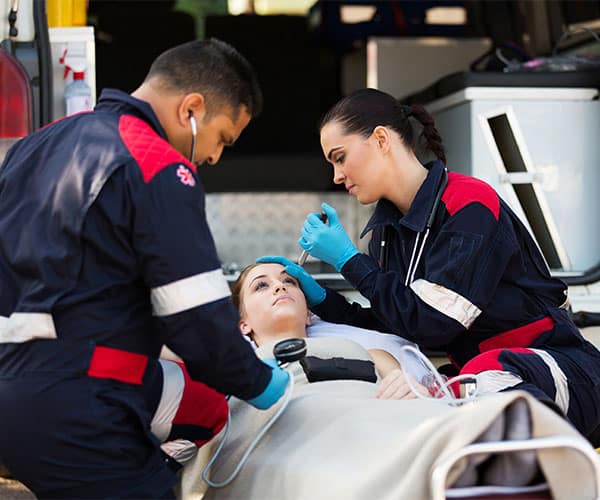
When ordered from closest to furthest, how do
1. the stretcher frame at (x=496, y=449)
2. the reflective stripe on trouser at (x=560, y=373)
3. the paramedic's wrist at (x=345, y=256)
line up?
1. the stretcher frame at (x=496, y=449)
2. the reflective stripe on trouser at (x=560, y=373)
3. the paramedic's wrist at (x=345, y=256)

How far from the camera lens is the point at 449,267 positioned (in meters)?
3.03

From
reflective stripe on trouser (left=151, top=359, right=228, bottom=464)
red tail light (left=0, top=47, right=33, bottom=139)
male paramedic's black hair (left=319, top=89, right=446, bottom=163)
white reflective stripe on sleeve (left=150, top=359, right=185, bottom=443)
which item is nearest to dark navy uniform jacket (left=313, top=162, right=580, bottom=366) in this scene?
male paramedic's black hair (left=319, top=89, right=446, bottom=163)

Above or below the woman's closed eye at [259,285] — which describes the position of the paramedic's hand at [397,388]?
below

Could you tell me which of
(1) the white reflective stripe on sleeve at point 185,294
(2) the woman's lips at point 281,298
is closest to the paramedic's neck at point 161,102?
(1) the white reflective stripe on sleeve at point 185,294

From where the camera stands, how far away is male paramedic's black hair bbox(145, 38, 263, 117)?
2512 mm

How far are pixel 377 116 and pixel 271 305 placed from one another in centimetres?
67

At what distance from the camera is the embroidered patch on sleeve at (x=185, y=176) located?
2.31 meters

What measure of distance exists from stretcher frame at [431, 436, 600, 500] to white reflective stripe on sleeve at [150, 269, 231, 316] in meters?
0.59

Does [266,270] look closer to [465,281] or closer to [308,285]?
[308,285]

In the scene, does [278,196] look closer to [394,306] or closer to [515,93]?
[515,93]

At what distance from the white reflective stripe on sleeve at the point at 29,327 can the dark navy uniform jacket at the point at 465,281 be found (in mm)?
1115

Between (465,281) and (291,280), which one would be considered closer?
(465,281)

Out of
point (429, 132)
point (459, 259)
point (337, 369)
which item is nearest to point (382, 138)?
point (429, 132)

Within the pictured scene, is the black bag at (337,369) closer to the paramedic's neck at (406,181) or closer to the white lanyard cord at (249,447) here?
the white lanyard cord at (249,447)
